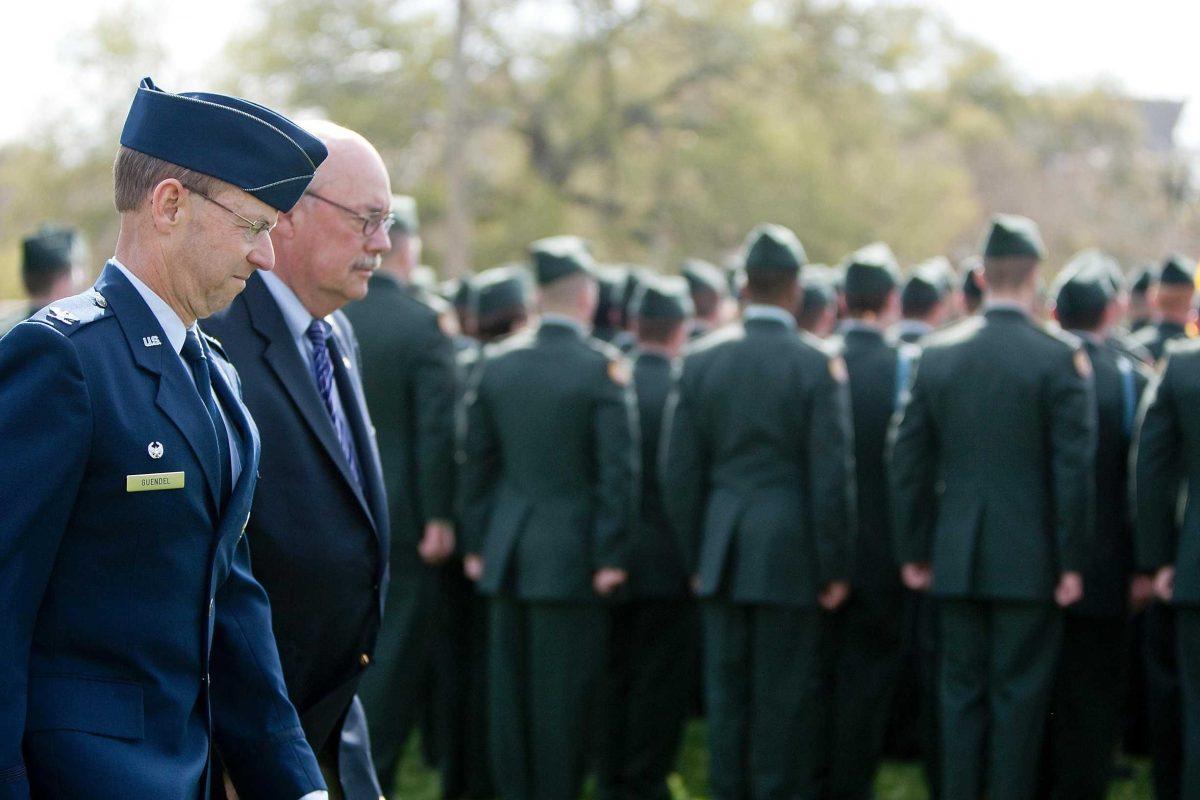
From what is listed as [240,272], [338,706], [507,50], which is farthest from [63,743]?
[507,50]

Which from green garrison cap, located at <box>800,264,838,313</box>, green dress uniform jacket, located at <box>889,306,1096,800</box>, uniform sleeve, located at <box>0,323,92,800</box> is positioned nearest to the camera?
uniform sleeve, located at <box>0,323,92,800</box>

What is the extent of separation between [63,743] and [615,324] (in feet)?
21.6

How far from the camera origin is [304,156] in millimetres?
2625

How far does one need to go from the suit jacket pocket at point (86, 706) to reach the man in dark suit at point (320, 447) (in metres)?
0.77

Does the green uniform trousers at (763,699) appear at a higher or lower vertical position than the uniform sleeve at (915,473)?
lower

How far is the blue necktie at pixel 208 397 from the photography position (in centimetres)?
253

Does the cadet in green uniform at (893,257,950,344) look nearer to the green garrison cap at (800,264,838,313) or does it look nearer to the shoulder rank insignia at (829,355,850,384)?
the green garrison cap at (800,264,838,313)

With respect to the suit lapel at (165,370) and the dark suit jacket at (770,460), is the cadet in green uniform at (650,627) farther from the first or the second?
the suit lapel at (165,370)

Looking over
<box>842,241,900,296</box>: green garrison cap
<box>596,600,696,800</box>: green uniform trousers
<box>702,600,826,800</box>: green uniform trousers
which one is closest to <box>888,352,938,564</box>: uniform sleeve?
<box>702,600,826,800</box>: green uniform trousers

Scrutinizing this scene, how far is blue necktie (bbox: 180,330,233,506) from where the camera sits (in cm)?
253

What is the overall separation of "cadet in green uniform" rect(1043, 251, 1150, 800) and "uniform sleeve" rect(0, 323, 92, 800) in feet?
15.7

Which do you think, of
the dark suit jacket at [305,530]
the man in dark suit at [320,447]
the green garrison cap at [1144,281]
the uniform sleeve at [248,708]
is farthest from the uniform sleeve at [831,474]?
the green garrison cap at [1144,281]

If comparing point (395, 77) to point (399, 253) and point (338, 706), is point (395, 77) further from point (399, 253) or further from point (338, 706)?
point (338, 706)

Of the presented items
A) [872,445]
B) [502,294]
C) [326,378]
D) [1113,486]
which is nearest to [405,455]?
[502,294]
